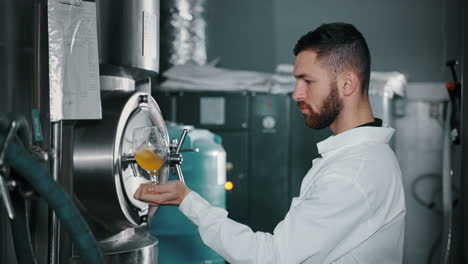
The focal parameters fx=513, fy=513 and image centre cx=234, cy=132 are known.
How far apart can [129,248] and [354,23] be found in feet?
11.5

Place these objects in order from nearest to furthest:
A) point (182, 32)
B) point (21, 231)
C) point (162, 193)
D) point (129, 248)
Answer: point (21, 231)
point (162, 193)
point (129, 248)
point (182, 32)

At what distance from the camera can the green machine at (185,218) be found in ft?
8.02

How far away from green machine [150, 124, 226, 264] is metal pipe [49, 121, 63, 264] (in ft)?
3.57

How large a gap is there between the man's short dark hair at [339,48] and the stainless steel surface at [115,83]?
58 centimetres

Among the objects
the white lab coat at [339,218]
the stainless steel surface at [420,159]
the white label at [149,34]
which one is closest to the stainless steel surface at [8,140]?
the white lab coat at [339,218]

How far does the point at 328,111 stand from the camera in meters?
1.38

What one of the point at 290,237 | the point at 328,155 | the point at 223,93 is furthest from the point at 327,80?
the point at 223,93

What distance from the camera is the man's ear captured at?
4.51ft

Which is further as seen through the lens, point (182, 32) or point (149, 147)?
point (182, 32)

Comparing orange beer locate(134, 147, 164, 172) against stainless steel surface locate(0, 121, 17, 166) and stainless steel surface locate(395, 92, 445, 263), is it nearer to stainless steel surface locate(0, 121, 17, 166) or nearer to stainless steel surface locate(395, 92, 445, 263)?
stainless steel surface locate(0, 121, 17, 166)

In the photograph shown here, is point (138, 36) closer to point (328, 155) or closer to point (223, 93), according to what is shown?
point (328, 155)

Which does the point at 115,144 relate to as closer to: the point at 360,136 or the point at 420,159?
the point at 360,136

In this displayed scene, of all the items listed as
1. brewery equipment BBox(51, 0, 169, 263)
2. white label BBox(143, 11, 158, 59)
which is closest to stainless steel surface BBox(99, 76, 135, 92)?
brewery equipment BBox(51, 0, 169, 263)

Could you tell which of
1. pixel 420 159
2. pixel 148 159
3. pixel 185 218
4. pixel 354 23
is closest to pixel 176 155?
pixel 148 159
